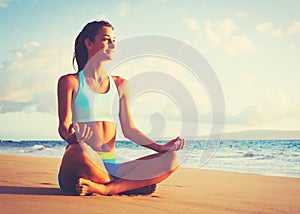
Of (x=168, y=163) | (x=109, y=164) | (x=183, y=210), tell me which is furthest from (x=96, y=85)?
(x=183, y=210)

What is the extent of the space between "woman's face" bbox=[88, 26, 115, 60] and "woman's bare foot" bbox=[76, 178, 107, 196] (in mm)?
1092

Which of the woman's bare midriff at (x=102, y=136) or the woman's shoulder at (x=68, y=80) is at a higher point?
the woman's shoulder at (x=68, y=80)

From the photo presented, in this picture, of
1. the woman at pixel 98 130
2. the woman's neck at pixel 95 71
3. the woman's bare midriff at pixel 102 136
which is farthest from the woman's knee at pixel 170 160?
the woman's neck at pixel 95 71

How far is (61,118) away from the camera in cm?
295

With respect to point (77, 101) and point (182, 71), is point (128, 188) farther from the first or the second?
point (182, 71)

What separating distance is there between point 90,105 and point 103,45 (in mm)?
552

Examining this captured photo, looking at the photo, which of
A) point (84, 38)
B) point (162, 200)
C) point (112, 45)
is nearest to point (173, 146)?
point (162, 200)

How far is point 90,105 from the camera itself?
3162 mm

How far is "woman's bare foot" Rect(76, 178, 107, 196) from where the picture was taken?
2906 mm

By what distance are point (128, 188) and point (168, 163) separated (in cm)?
41

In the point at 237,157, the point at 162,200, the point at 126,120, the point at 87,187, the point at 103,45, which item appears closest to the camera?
the point at 87,187

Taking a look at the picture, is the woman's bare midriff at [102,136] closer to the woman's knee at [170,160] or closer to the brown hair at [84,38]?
the woman's knee at [170,160]

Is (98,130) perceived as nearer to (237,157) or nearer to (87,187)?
(87,187)

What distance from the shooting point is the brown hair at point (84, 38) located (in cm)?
332
